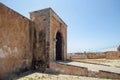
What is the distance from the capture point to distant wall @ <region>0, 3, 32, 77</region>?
668cm

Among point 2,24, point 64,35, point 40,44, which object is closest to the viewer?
point 2,24

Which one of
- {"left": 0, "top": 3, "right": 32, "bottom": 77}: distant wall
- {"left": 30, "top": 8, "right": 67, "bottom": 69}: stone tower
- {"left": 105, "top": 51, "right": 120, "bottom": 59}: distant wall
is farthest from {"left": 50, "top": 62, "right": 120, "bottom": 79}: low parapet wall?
{"left": 105, "top": 51, "right": 120, "bottom": 59}: distant wall

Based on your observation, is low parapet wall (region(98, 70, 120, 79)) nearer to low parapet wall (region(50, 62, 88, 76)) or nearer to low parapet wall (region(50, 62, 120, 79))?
low parapet wall (region(50, 62, 120, 79))

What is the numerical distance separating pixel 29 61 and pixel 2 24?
11.4 ft

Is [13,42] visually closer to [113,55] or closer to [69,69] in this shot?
[69,69]

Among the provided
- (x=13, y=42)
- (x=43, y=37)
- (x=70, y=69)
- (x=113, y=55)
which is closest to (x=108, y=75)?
(x=70, y=69)

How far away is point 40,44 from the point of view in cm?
968

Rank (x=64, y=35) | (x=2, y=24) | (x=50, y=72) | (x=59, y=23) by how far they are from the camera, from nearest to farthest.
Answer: (x=2, y=24), (x=50, y=72), (x=59, y=23), (x=64, y=35)

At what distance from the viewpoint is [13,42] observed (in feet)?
24.7

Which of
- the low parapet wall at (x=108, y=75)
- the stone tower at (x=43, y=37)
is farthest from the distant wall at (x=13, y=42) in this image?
the low parapet wall at (x=108, y=75)

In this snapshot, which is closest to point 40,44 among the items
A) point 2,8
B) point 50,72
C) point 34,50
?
point 34,50

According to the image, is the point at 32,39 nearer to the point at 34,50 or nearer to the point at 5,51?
the point at 34,50

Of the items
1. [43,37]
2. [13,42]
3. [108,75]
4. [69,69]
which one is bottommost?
[108,75]

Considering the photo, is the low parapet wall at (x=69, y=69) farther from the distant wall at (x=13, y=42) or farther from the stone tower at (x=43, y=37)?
the distant wall at (x=13, y=42)
